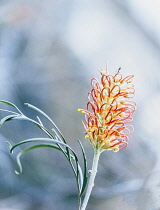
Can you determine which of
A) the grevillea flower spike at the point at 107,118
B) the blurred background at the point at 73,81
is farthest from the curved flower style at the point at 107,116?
the blurred background at the point at 73,81

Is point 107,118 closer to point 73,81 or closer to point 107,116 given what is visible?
point 107,116

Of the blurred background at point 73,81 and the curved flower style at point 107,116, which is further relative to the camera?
the blurred background at point 73,81

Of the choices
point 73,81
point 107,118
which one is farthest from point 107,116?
point 73,81

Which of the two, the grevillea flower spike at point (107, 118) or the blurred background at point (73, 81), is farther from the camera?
the blurred background at point (73, 81)

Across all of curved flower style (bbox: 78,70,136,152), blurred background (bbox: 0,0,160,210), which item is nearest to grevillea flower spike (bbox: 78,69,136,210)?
curved flower style (bbox: 78,70,136,152)

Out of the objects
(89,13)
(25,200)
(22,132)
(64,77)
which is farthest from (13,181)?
(89,13)

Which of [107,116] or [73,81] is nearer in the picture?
[107,116]

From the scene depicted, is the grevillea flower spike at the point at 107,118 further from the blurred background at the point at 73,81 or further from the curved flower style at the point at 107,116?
the blurred background at the point at 73,81

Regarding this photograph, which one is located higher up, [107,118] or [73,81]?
[73,81]
